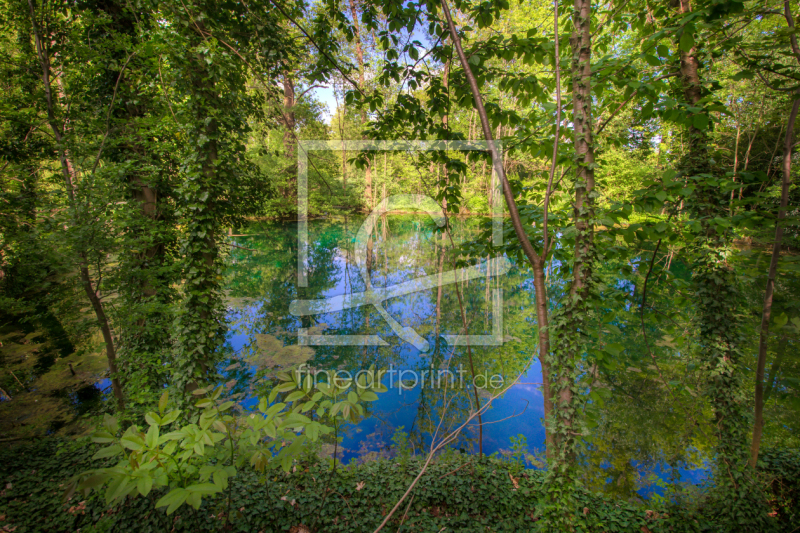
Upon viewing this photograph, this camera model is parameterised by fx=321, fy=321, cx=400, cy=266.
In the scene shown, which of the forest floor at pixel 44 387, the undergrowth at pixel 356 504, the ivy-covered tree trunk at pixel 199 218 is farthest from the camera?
the forest floor at pixel 44 387

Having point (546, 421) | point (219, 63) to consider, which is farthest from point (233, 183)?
point (546, 421)

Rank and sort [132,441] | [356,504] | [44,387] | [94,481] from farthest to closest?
[44,387] < [356,504] < [132,441] < [94,481]

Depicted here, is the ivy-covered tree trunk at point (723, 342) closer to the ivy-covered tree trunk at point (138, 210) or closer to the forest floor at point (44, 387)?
the ivy-covered tree trunk at point (138, 210)

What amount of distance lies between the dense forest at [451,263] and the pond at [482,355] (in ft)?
0.21

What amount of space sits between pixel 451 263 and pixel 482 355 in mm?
4315

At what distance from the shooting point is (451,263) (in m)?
2.98

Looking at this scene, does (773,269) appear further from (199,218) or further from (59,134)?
(59,134)

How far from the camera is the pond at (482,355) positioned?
130 inches

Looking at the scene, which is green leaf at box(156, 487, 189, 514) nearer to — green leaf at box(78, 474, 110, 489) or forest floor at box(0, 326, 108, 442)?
green leaf at box(78, 474, 110, 489)

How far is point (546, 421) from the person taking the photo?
1667mm

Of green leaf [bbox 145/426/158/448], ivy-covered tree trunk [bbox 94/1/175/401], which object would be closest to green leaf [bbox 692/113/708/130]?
green leaf [bbox 145/426/158/448]

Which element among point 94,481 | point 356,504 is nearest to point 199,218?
point 94,481

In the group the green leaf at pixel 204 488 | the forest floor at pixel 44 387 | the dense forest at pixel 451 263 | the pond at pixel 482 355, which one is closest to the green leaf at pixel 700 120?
the dense forest at pixel 451 263

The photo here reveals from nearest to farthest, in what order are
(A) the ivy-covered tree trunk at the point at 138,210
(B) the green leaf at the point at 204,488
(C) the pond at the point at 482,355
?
1. (B) the green leaf at the point at 204,488
2. (C) the pond at the point at 482,355
3. (A) the ivy-covered tree trunk at the point at 138,210
